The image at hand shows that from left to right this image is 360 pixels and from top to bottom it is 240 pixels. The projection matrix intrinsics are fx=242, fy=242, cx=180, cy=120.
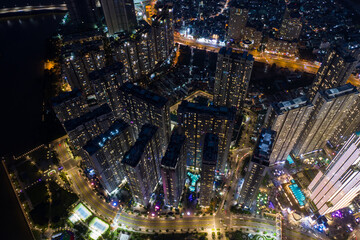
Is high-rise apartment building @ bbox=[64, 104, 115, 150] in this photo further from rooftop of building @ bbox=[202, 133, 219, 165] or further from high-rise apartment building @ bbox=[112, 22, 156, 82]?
high-rise apartment building @ bbox=[112, 22, 156, 82]

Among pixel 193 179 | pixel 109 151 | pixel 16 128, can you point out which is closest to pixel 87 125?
pixel 109 151

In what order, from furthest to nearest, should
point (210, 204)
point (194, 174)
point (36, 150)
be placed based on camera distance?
point (36, 150) < point (194, 174) < point (210, 204)

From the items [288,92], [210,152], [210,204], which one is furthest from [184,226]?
[288,92]

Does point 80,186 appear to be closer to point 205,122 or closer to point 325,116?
point 205,122

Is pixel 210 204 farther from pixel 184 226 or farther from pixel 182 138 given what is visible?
pixel 182 138

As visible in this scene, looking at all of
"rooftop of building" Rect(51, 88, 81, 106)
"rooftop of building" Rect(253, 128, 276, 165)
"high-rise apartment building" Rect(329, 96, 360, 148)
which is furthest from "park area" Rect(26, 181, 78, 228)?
"high-rise apartment building" Rect(329, 96, 360, 148)
